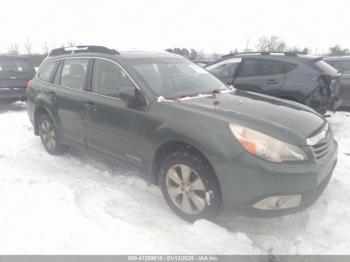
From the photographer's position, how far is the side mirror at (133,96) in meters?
3.75

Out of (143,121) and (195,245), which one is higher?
(143,121)

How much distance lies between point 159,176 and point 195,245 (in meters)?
0.90

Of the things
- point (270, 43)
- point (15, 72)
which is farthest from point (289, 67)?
point (270, 43)

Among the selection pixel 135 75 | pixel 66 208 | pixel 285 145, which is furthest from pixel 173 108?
pixel 66 208

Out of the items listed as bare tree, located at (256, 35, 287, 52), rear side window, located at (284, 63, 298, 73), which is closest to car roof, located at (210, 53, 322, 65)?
rear side window, located at (284, 63, 298, 73)

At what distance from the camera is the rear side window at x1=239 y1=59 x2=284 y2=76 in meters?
7.20

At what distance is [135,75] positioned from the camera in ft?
13.0

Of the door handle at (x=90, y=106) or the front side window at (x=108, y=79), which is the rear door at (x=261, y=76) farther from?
the door handle at (x=90, y=106)

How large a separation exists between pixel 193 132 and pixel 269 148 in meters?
0.73

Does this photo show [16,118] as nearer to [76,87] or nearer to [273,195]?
[76,87]

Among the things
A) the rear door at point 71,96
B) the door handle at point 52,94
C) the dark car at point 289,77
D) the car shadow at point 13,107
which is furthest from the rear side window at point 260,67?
the car shadow at point 13,107

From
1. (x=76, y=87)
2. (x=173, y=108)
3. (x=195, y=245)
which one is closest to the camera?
(x=195, y=245)

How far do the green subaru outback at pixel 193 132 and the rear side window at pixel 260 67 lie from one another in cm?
302

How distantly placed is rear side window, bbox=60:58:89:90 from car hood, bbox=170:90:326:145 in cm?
177
